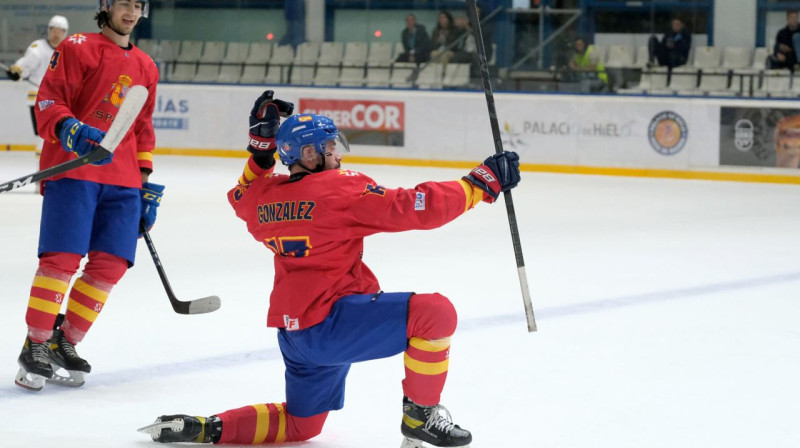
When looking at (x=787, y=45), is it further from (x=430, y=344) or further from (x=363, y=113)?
(x=430, y=344)

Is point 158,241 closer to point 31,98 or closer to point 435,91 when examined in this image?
point 31,98

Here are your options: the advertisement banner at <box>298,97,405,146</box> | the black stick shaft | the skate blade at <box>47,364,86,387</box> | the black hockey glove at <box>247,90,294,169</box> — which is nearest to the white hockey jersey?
the advertisement banner at <box>298,97,405,146</box>

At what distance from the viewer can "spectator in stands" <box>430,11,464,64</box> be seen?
36.8ft

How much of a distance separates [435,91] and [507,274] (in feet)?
18.6

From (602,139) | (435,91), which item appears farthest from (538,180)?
(435,91)

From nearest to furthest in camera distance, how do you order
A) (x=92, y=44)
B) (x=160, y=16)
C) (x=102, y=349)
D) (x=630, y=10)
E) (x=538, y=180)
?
(x=92, y=44), (x=102, y=349), (x=538, y=180), (x=630, y=10), (x=160, y=16)

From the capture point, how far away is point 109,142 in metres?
3.07

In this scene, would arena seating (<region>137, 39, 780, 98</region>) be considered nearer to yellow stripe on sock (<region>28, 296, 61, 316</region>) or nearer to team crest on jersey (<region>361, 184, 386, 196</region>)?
yellow stripe on sock (<region>28, 296, 61, 316</region>)

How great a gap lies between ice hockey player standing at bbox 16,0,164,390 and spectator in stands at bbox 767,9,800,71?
7.76 metres

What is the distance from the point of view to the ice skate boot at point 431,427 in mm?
2674

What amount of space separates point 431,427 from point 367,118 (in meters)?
8.69

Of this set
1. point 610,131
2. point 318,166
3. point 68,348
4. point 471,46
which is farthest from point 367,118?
point 318,166

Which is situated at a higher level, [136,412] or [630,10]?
[630,10]

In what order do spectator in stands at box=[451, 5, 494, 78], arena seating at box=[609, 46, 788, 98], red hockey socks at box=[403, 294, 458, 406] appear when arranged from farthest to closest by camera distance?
1. spectator in stands at box=[451, 5, 494, 78]
2. arena seating at box=[609, 46, 788, 98]
3. red hockey socks at box=[403, 294, 458, 406]
